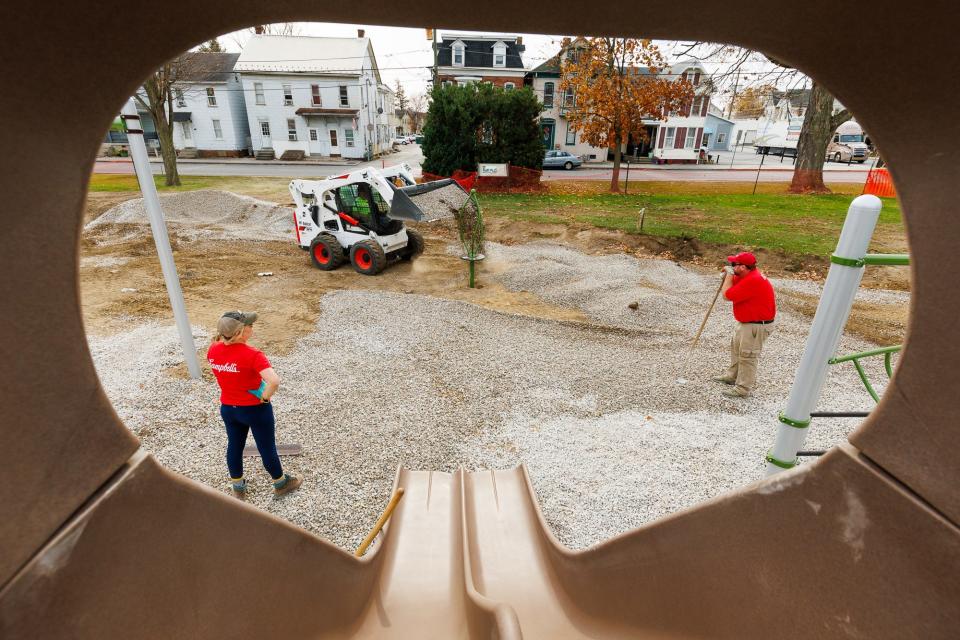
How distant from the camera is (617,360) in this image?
682cm

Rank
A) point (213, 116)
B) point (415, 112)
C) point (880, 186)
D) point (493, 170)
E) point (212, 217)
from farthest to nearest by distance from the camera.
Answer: point (415, 112), point (213, 116), point (493, 170), point (880, 186), point (212, 217)

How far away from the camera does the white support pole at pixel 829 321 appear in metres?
2.54

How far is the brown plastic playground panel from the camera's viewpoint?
994 mm

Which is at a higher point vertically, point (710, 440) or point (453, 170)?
point (453, 170)

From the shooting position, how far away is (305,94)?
118ft

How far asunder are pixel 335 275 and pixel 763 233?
11.9 m

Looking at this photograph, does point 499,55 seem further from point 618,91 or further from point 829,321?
point 829,321

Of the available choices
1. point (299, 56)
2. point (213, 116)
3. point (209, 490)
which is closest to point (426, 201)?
point (209, 490)

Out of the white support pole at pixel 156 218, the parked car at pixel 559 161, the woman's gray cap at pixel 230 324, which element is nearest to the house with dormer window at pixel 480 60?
the parked car at pixel 559 161

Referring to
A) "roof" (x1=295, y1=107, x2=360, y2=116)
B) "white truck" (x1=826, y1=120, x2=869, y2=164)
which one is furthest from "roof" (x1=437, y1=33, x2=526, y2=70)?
"white truck" (x1=826, y1=120, x2=869, y2=164)

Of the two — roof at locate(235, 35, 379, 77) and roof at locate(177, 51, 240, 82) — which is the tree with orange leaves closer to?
roof at locate(235, 35, 379, 77)

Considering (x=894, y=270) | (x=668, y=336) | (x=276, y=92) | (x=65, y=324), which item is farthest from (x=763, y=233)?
(x=276, y=92)

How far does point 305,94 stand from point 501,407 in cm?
3826

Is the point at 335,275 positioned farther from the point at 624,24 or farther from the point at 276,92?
the point at 276,92
